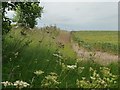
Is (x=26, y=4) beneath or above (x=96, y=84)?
above

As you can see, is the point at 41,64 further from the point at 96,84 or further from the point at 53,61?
the point at 96,84

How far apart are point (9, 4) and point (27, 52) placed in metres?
3.34

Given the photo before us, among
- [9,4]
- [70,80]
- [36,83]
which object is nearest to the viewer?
[36,83]

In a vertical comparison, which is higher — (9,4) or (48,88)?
(9,4)

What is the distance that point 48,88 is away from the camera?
7484 mm

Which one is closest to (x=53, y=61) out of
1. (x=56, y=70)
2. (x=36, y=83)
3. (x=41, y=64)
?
(x=41, y=64)

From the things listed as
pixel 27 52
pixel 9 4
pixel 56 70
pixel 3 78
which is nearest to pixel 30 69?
pixel 56 70

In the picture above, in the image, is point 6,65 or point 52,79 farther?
point 6,65

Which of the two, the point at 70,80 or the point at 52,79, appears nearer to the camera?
the point at 52,79

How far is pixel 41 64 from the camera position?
12.6 metres

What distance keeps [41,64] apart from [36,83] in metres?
3.14

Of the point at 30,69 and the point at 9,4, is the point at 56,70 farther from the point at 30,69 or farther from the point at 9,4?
the point at 9,4

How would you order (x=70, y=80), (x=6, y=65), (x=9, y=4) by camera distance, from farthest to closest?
(x=9, y=4) → (x=6, y=65) → (x=70, y=80)

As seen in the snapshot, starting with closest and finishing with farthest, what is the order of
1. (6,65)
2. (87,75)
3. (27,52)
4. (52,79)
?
(52,79)
(87,75)
(6,65)
(27,52)
